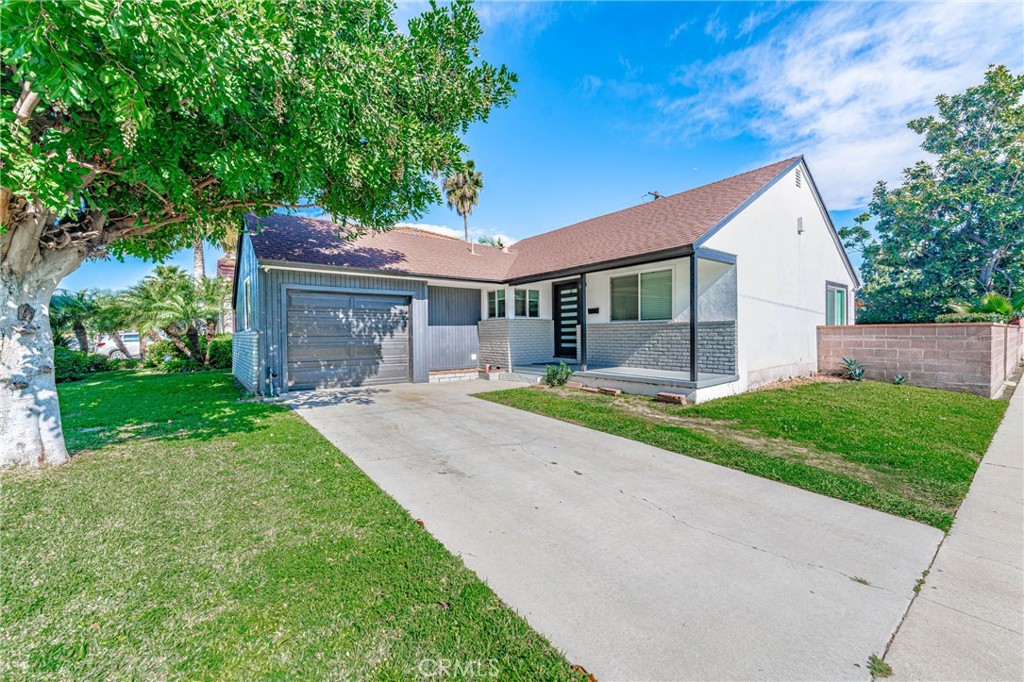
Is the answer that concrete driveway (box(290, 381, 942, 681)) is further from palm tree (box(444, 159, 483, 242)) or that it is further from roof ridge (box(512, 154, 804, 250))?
palm tree (box(444, 159, 483, 242))

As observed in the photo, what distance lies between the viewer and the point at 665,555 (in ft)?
9.60

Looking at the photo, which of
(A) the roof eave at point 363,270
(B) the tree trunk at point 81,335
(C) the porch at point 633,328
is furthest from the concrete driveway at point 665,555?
(B) the tree trunk at point 81,335

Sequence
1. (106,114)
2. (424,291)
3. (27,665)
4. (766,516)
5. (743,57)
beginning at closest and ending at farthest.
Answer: (27,665) < (766,516) < (106,114) < (743,57) < (424,291)

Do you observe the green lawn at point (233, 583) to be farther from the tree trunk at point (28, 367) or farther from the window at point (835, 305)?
the window at point (835, 305)

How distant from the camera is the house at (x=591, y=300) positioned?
29.9 ft

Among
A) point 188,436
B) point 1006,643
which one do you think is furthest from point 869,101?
point 188,436

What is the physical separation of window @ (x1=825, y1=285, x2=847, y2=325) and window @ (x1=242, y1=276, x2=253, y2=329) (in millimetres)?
16410

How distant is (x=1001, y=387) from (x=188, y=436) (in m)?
16.9

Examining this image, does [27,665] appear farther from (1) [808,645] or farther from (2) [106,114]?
(2) [106,114]

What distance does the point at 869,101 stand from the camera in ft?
33.4

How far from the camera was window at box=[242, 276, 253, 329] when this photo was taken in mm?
10547

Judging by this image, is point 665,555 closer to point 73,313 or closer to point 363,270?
point 363,270

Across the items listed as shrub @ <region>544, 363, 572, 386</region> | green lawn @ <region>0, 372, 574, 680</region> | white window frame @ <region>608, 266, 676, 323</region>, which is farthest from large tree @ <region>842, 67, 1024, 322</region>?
green lawn @ <region>0, 372, 574, 680</region>

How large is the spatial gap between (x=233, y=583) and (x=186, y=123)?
210 inches
